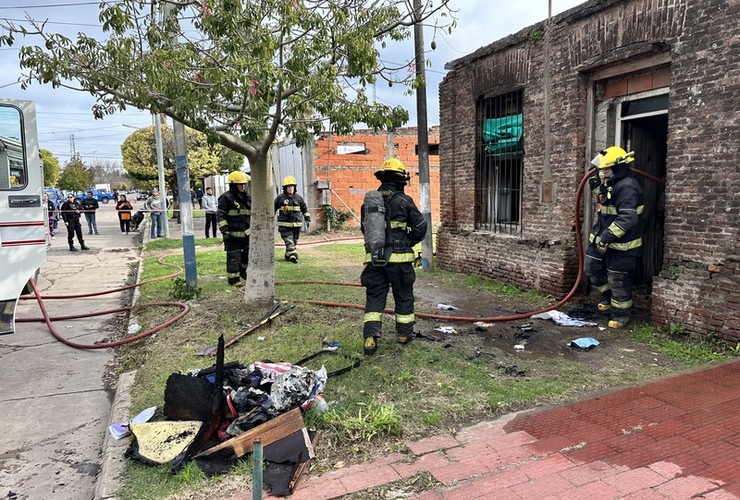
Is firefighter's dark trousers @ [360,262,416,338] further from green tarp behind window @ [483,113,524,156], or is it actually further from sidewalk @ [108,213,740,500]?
green tarp behind window @ [483,113,524,156]

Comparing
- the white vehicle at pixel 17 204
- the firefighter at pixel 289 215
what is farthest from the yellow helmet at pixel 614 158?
the firefighter at pixel 289 215

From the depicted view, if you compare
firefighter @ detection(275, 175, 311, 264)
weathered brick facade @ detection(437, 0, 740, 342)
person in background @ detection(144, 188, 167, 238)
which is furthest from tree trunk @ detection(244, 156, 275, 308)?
person in background @ detection(144, 188, 167, 238)

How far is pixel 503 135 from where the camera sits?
8289 millimetres

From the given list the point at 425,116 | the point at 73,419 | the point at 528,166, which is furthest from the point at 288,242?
the point at 73,419

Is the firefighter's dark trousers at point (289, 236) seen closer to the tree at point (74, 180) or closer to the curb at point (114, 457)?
the curb at point (114, 457)

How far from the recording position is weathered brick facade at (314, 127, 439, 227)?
17.8m

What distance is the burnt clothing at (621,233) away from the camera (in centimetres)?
551

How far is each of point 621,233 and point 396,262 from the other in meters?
2.45

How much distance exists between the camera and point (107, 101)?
5477mm

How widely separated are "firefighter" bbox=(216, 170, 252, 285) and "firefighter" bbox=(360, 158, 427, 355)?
11.6 ft

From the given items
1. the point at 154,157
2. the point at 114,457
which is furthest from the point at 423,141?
the point at 154,157

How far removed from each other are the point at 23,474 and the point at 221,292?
15.0ft

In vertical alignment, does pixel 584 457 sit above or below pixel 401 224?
below

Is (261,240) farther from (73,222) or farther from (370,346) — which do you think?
(73,222)
